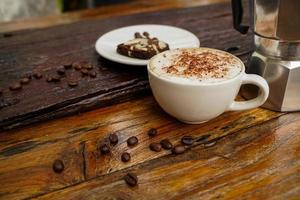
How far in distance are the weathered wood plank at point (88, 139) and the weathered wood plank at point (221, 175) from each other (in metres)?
0.02

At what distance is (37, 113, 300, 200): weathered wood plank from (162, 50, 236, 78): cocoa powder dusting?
13cm

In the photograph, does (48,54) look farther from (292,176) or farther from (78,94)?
(292,176)

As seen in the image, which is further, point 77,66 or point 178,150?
point 77,66

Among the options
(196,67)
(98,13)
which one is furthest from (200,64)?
(98,13)

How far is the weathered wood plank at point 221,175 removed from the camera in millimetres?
526

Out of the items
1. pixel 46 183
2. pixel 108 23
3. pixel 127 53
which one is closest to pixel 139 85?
pixel 127 53

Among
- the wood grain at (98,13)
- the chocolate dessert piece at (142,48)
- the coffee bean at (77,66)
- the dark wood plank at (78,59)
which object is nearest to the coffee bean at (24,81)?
the dark wood plank at (78,59)

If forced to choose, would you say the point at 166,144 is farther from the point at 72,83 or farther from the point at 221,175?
the point at 72,83

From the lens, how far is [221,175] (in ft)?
1.84

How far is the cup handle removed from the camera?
645 mm

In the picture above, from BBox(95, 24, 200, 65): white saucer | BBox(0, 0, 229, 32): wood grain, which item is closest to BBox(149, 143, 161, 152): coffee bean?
BBox(95, 24, 200, 65): white saucer

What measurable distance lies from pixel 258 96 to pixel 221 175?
7.8 inches

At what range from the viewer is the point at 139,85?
0.80 meters

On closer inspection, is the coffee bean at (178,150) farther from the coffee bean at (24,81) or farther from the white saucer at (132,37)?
the coffee bean at (24,81)
